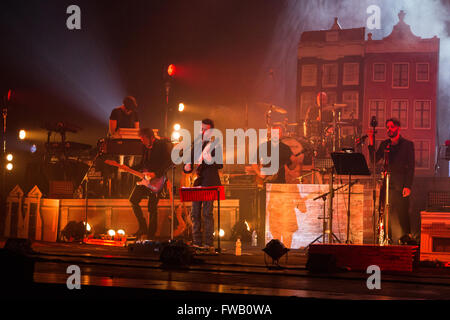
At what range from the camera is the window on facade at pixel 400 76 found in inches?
1001

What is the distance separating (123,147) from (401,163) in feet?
16.4

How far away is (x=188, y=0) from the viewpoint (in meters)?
12.4

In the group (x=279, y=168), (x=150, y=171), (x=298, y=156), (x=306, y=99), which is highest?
(x=306, y=99)

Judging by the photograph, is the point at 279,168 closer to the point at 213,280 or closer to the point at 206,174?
the point at 206,174

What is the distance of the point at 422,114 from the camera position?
83.3 ft

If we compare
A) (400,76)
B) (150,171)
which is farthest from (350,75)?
(150,171)

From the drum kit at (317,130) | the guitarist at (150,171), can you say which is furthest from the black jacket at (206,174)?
the drum kit at (317,130)

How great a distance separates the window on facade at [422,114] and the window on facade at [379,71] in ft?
6.96

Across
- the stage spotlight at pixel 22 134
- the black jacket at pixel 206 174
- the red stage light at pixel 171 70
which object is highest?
the red stage light at pixel 171 70

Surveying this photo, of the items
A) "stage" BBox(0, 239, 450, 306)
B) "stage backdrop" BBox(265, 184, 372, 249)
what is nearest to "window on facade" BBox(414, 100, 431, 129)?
"stage backdrop" BBox(265, 184, 372, 249)

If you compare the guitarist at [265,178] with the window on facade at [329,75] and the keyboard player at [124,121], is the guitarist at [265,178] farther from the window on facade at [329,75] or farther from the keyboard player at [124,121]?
the window on facade at [329,75]

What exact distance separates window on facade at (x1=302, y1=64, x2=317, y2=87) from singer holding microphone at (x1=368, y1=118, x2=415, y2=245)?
18.5 meters

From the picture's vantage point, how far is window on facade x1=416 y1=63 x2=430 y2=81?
24516 mm

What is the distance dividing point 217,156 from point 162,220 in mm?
3005
